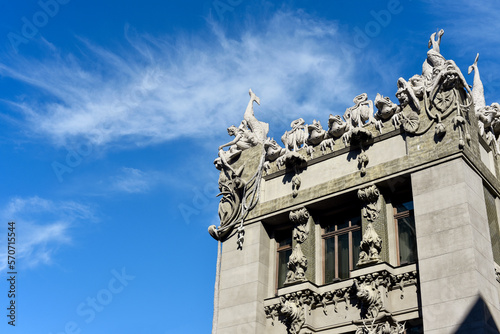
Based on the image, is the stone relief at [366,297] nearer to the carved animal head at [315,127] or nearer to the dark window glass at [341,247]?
the dark window glass at [341,247]

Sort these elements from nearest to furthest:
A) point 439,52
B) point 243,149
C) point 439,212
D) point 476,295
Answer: point 476,295
point 439,212
point 439,52
point 243,149

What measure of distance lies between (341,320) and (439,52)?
11255mm

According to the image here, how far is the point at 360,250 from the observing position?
26.8m

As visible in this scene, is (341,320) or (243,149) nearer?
(341,320)

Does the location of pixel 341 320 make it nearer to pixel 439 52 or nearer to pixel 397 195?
pixel 397 195

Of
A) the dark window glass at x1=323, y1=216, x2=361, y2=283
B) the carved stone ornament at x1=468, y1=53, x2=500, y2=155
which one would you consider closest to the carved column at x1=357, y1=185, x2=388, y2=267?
the dark window glass at x1=323, y1=216, x2=361, y2=283

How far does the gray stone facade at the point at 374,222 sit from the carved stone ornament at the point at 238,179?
0.07 m

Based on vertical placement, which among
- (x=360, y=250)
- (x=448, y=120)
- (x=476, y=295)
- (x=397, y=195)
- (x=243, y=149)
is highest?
(x=243, y=149)

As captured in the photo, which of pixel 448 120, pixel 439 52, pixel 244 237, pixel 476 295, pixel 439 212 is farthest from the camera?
pixel 244 237

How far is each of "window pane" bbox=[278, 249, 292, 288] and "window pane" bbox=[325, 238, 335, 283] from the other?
5.85ft

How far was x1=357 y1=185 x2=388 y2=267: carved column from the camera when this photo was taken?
84.1 ft

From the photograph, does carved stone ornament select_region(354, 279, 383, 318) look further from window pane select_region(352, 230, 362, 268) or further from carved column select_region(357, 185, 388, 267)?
window pane select_region(352, 230, 362, 268)

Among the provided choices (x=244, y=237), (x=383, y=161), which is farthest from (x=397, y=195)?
(x=244, y=237)

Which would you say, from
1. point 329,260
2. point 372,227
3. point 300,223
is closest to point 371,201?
point 372,227
